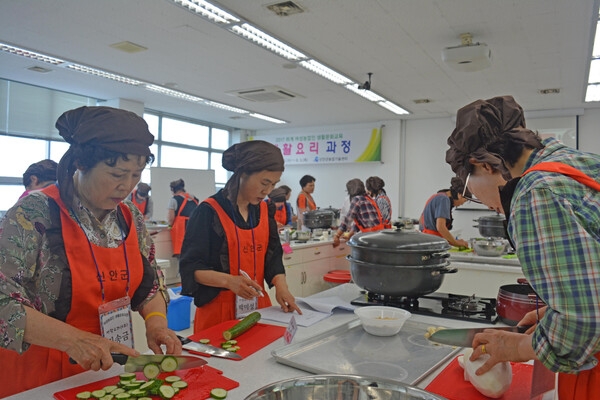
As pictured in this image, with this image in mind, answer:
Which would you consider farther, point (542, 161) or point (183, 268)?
point (183, 268)

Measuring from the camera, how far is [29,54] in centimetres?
595

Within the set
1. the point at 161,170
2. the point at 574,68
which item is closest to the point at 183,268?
the point at 574,68

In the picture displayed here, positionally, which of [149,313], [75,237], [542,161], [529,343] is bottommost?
[149,313]

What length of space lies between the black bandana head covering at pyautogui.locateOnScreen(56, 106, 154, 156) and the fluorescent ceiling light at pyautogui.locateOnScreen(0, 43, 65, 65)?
5.23 m

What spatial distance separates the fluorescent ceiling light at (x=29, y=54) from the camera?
5641 millimetres

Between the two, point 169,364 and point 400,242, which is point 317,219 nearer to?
point 400,242

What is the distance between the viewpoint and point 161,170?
9.63 meters

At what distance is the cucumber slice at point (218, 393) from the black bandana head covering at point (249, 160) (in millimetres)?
1196

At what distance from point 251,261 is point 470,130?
135cm

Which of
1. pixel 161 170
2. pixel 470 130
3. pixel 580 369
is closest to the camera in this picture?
pixel 580 369

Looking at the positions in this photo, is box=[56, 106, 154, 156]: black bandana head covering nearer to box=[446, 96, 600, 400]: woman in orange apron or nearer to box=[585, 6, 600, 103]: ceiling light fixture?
box=[446, 96, 600, 400]: woman in orange apron

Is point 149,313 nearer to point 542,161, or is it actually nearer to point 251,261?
point 251,261

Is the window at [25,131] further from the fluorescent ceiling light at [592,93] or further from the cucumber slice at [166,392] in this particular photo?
the fluorescent ceiling light at [592,93]

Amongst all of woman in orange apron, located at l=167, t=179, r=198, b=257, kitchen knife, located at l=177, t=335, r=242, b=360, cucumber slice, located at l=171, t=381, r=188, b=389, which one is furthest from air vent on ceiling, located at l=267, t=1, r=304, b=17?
woman in orange apron, located at l=167, t=179, r=198, b=257
